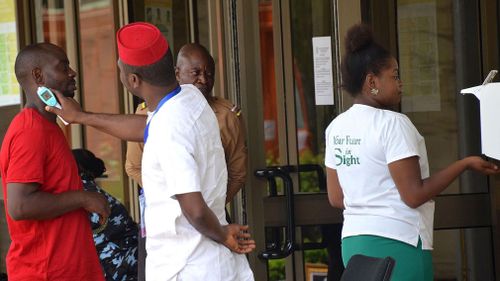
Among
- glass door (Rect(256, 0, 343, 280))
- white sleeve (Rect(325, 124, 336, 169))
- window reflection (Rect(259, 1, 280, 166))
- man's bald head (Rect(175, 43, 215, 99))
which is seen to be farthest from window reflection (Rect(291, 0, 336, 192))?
white sleeve (Rect(325, 124, 336, 169))

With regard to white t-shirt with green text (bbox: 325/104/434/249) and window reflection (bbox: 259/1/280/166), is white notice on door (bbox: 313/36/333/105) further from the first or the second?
white t-shirt with green text (bbox: 325/104/434/249)

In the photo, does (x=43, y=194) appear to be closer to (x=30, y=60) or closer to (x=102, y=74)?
(x=30, y=60)

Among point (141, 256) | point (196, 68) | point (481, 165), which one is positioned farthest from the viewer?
point (196, 68)

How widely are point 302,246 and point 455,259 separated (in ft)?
2.62

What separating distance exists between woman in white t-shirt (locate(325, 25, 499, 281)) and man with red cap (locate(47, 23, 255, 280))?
0.65 meters

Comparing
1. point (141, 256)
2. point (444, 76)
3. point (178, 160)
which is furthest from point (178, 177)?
point (444, 76)

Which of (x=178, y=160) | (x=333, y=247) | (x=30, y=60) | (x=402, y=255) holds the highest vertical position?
(x=30, y=60)

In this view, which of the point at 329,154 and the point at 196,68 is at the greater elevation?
the point at 196,68

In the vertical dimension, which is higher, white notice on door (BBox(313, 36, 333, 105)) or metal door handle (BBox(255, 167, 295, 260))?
white notice on door (BBox(313, 36, 333, 105))

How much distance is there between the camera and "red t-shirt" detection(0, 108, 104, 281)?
11.4ft

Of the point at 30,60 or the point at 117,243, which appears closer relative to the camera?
the point at 30,60

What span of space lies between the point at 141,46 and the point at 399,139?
0.98m

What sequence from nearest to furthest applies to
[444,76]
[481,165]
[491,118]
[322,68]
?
1. [491,118]
2. [481,165]
3. [322,68]
4. [444,76]

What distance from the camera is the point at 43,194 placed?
11.4 ft
